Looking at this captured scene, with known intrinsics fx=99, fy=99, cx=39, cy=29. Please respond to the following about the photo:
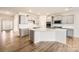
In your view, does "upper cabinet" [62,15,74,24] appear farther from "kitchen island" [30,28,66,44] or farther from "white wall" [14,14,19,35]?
"white wall" [14,14,19,35]

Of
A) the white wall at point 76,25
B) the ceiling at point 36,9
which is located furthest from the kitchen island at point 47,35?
the ceiling at point 36,9

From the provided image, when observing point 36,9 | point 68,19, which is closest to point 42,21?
point 36,9

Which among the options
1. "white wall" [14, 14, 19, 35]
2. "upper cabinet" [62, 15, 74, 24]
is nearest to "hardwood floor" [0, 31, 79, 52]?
"white wall" [14, 14, 19, 35]

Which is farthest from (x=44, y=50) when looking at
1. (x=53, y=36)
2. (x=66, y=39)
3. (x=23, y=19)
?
(x=23, y=19)

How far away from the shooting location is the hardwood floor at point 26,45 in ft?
8.33

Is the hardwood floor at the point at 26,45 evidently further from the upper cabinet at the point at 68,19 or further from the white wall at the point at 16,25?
the upper cabinet at the point at 68,19

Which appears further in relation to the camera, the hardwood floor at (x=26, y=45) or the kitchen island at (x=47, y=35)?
the kitchen island at (x=47, y=35)

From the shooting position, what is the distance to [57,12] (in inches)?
103

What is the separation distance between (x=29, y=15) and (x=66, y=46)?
1270 millimetres

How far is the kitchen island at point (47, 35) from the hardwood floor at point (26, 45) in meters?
0.17

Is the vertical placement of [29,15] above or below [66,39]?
above

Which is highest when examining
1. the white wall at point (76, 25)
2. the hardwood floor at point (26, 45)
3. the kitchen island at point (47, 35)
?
the white wall at point (76, 25)

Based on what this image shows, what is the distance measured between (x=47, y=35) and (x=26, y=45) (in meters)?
0.67
